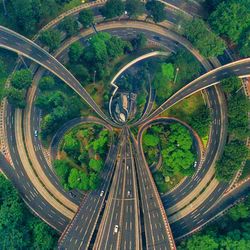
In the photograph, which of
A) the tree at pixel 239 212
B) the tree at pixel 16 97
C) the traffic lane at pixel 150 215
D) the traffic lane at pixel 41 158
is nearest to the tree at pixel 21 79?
the tree at pixel 16 97

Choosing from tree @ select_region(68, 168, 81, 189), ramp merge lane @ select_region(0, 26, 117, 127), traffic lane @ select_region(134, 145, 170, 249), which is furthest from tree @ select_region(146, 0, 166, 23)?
tree @ select_region(68, 168, 81, 189)

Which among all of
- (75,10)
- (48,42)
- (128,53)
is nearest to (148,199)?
(128,53)

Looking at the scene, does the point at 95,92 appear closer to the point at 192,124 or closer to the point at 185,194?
the point at 192,124

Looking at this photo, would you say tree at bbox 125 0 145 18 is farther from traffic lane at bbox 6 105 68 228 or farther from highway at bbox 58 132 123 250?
traffic lane at bbox 6 105 68 228

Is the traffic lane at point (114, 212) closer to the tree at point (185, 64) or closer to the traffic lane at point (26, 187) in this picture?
the traffic lane at point (26, 187)

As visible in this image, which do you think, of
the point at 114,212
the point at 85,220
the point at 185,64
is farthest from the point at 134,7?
the point at 85,220

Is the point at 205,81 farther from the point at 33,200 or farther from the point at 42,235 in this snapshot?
the point at 42,235

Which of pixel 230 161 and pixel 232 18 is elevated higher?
pixel 232 18
